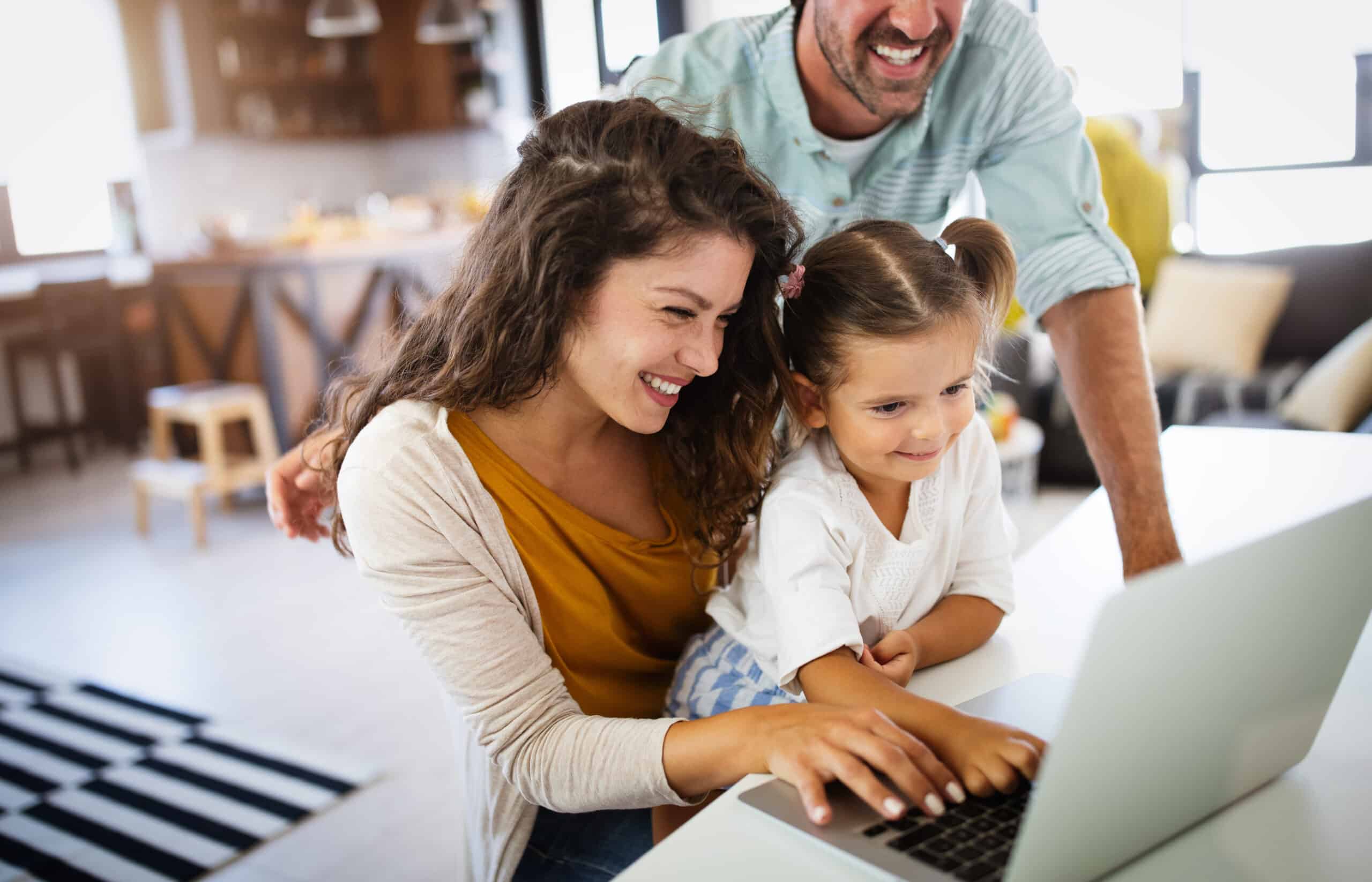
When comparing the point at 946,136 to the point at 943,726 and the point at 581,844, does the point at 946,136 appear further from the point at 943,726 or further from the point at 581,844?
the point at 581,844

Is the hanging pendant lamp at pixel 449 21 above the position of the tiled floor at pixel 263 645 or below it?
above

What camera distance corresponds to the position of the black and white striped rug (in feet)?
7.75

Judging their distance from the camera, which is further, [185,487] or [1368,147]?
[1368,147]

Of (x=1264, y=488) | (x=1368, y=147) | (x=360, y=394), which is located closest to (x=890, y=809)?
(x=360, y=394)

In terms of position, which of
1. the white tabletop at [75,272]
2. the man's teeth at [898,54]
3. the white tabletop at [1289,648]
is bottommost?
the white tabletop at [75,272]

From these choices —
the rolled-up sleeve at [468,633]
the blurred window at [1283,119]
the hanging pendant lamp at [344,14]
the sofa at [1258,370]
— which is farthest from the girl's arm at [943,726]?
the hanging pendant lamp at [344,14]

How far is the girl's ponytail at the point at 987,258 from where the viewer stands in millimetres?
1197

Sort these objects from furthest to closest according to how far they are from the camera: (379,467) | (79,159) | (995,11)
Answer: (79,159), (995,11), (379,467)

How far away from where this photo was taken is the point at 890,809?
29.8 inches

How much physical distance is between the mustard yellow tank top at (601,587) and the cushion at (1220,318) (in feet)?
11.9

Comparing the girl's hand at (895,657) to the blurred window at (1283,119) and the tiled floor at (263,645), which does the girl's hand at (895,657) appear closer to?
the tiled floor at (263,645)

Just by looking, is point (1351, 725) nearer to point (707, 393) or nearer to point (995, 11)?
point (707, 393)

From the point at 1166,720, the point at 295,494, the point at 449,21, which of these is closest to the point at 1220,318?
the point at 295,494

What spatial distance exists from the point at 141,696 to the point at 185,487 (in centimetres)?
149
